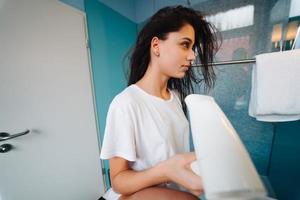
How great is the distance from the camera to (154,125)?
1.53 ft

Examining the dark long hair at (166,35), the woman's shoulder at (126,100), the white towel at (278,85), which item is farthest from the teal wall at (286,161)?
the woman's shoulder at (126,100)

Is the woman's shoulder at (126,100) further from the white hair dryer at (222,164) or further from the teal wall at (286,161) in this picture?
the teal wall at (286,161)

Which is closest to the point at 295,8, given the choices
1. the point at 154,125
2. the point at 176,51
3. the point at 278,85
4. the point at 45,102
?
the point at 278,85

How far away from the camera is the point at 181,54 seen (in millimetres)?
523

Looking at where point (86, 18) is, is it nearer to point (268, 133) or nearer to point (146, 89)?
point (146, 89)

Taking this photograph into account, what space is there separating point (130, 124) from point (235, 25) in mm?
815

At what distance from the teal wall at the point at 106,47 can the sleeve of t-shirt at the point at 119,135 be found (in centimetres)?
82

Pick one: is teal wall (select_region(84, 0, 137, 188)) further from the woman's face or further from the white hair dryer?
the white hair dryer

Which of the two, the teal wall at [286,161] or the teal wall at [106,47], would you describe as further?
the teal wall at [106,47]

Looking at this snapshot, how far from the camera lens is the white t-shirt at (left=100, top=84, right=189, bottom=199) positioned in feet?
1.38

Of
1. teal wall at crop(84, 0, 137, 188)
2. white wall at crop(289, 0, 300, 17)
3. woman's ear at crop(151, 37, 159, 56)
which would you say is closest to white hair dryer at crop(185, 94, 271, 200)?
woman's ear at crop(151, 37, 159, 56)

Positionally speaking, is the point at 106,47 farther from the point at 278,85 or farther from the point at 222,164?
the point at 222,164

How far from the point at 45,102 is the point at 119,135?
2.22ft

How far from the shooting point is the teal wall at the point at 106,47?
3.75 ft
